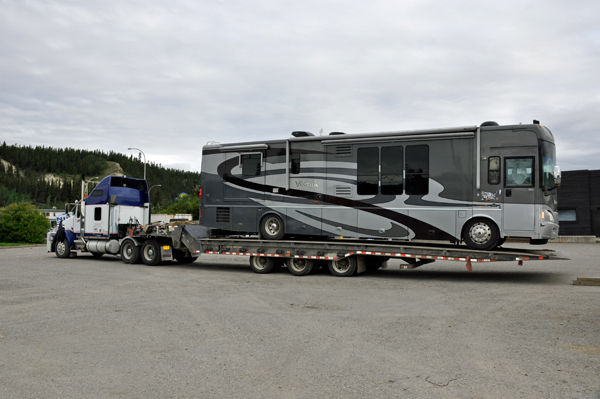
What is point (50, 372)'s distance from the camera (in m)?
5.60

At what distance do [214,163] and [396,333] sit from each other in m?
10.6

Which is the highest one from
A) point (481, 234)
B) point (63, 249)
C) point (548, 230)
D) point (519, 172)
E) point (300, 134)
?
point (300, 134)

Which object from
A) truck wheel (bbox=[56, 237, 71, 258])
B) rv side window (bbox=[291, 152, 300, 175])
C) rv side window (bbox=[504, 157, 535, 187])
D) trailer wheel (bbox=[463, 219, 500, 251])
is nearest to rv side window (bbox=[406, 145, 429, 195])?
trailer wheel (bbox=[463, 219, 500, 251])

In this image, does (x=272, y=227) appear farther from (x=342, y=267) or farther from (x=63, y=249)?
(x=63, y=249)

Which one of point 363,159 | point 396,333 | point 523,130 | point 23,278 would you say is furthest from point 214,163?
point 396,333

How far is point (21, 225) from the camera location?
2518 inches

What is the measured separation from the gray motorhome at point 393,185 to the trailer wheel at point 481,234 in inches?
0.9

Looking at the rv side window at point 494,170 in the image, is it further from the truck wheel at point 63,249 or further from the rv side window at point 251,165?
the truck wheel at point 63,249

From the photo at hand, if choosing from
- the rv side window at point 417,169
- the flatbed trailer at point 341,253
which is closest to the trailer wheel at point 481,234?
the flatbed trailer at point 341,253

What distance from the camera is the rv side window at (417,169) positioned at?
13156mm

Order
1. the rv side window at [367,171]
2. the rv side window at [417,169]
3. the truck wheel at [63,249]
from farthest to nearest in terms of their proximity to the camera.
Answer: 1. the truck wheel at [63,249]
2. the rv side window at [367,171]
3. the rv side window at [417,169]

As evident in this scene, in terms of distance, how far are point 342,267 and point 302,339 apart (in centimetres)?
735

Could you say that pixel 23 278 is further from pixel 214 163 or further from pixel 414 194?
pixel 414 194

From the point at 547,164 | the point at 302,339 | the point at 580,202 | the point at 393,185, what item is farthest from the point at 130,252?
the point at 580,202
